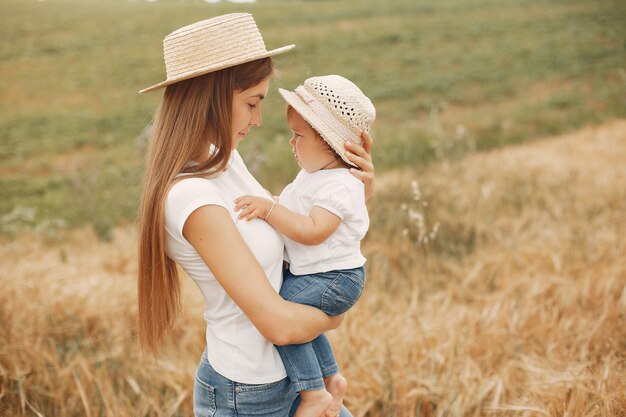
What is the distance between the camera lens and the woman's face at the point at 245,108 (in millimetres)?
1958

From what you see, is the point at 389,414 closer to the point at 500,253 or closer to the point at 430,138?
the point at 500,253

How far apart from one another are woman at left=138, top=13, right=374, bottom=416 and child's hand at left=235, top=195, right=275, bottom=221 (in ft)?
0.09

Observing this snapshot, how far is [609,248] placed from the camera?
490 cm

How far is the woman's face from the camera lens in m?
1.96

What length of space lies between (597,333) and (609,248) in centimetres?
164

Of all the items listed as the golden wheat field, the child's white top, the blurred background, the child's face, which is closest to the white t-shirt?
the child's white top

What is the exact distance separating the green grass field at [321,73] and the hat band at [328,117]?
0.23 meters

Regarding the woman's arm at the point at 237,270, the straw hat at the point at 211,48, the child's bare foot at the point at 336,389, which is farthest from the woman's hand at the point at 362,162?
the child's bare foot at the point at 336,389

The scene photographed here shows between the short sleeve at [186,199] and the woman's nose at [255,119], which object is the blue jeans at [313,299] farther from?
the woman's nose at [255,119]

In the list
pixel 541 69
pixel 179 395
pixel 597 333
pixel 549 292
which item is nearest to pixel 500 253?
pixel 549 292

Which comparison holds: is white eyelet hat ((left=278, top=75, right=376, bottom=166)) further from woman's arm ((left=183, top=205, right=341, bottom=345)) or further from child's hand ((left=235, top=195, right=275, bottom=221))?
woman's arm ((left=183, top=205, right=341, bottom=345))

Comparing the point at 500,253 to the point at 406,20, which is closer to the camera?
the point at 500,253

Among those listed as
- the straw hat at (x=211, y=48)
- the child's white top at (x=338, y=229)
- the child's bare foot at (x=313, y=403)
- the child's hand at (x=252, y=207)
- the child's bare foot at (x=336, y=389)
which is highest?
the straw hat at (x=211, y=48)

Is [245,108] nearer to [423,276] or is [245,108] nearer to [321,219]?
[321,219]
